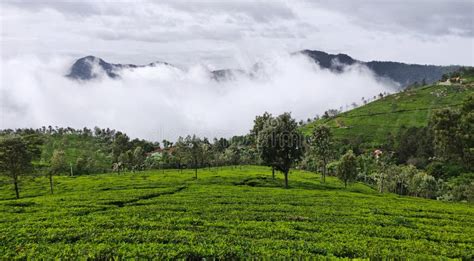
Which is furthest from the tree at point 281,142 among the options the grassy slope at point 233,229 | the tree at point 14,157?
the tree at point 14,157

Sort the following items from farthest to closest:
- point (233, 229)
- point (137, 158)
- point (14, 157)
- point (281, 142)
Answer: point (137, 158) → point (281, 142) → point (14, 157) → point (233, 229)

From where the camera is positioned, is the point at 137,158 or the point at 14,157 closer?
the point at 14,157

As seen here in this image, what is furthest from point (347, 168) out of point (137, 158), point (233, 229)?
point (137, 158)

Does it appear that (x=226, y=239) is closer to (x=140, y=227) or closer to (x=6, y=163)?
(x=140, y=227)

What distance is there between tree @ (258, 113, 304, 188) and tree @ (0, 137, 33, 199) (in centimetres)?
4547

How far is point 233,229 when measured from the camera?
33.1 metres

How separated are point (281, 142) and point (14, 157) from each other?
50603 millimetres

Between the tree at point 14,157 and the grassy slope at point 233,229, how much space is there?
18.1 m

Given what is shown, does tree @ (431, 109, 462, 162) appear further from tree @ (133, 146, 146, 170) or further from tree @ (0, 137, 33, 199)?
tree @ (133, 146, 146, 170)

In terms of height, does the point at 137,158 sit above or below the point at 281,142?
below

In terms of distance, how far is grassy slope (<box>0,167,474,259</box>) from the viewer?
89.1 feet

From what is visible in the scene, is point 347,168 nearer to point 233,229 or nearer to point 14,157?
point 233,229

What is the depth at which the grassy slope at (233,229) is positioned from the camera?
27.2 meters

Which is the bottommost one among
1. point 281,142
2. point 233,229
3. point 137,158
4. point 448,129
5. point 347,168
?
point 233,229
